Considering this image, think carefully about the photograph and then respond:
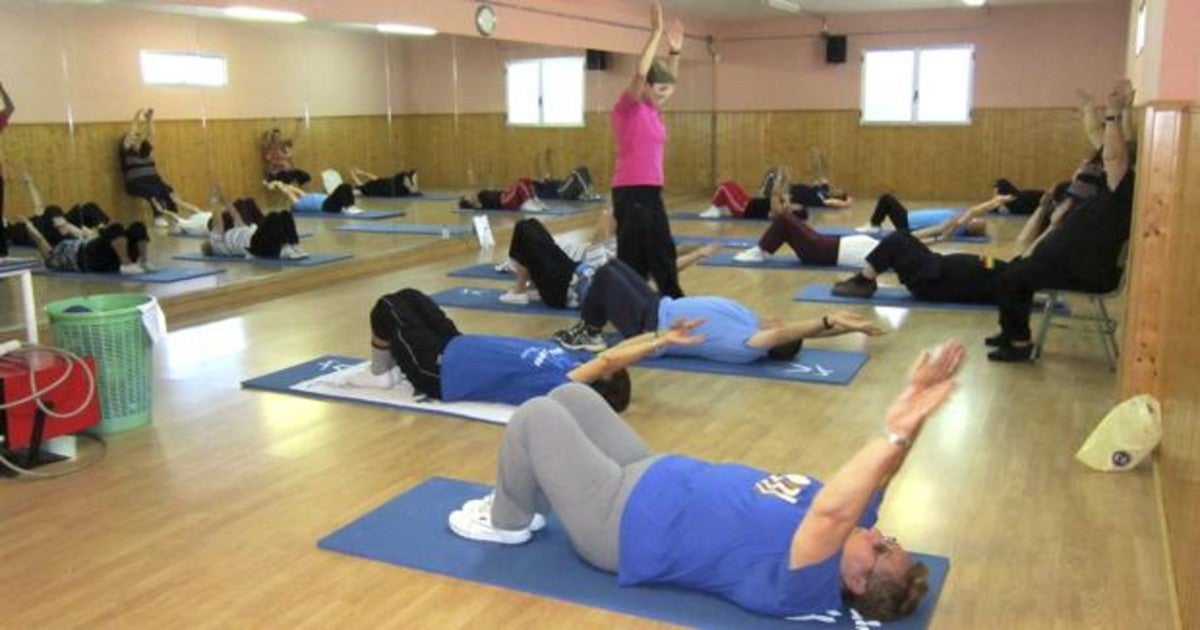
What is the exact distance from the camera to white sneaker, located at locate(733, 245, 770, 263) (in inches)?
301

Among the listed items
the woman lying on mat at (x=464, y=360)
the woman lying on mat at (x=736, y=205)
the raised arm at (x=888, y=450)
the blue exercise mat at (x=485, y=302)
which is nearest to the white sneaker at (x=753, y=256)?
the blue exercise mat at (x=485, y=302)

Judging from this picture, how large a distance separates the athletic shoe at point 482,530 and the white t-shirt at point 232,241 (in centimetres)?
516

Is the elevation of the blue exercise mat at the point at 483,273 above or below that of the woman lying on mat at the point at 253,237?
below

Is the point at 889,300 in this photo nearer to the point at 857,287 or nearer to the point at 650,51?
the point at 857,287

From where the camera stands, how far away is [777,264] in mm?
7492

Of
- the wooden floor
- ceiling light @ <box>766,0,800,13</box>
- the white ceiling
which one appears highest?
the white ceiling

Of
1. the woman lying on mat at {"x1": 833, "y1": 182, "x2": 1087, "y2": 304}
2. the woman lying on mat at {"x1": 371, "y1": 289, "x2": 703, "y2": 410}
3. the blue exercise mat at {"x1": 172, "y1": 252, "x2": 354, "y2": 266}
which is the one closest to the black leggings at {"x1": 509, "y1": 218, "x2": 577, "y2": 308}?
the woman lying on mat at {"x1": 371, "y1": 289, "x2": 703, "y2": 410}

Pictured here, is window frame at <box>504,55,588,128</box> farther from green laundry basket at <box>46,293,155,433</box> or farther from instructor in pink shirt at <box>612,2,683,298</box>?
green laundry basket at <box>46,293,155,433</box>

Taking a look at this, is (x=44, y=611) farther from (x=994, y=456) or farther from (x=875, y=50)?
(x=875, y=50)

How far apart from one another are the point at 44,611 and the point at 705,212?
9238 millimetres

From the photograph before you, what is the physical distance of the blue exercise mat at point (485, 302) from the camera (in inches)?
232

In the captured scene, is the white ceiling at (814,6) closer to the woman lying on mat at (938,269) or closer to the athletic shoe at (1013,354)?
the woman lying on mat at (938,269)

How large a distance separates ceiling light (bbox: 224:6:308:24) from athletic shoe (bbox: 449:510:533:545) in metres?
4.90

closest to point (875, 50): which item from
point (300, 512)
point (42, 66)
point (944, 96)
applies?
point (944, 96)
